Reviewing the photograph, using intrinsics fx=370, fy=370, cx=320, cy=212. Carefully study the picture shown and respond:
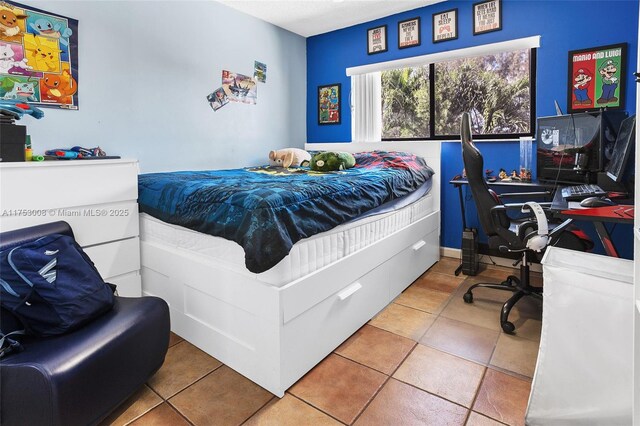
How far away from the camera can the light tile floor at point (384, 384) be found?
1518 mm

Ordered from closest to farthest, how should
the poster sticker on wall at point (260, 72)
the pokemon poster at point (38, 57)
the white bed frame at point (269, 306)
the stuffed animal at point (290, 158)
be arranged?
the white bed frame at point (269, 306), the pokemon poster at point (38, 57), the stuffed animal at point (290, 158), the poster sticker on wall at point (260, 72)

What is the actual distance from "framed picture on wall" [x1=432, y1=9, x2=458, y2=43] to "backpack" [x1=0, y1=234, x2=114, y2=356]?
3.51 metres

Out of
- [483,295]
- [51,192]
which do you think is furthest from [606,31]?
[51,192]

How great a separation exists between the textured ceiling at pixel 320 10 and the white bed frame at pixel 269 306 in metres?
2.41

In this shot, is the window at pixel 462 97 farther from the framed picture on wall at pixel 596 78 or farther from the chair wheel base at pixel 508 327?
the chair wheel base at pixel 508 327

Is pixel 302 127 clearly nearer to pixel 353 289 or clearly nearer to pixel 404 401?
pixel 353 289

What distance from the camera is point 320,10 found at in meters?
3.73

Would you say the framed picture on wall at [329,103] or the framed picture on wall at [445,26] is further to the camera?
the framed picture on wall at [329,103]

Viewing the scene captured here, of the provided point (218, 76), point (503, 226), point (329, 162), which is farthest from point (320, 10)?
point (503, 226)

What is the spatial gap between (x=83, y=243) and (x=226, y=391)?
1154 mm

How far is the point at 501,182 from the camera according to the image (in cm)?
298

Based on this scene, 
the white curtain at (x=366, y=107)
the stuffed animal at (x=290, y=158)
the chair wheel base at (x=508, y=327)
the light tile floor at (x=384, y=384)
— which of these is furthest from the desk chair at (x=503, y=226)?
the white curtain at (x=366, y=107)

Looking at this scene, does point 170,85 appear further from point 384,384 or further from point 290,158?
point 384,384

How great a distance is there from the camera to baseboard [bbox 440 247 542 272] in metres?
3.25
